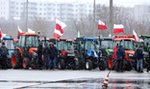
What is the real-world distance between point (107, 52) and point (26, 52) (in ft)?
16.8

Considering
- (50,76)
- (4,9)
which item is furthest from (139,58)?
(4,9)

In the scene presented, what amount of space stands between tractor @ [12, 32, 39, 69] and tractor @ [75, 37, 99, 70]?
8.70 feet

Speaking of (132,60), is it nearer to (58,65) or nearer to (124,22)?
(58,65)

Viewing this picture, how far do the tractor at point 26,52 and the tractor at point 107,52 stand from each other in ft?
13.7

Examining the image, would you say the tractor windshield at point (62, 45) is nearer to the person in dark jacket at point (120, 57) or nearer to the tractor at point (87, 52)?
the tractor at point (87, 52)

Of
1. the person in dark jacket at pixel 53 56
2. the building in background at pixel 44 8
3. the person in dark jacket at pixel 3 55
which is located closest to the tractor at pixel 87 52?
the person in dark jacket at pixel 53 56

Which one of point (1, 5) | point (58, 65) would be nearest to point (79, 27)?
point (58, 65)

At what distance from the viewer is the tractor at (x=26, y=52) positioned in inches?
1487

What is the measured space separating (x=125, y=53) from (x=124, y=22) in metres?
49.2

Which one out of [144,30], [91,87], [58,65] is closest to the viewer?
[91,87]

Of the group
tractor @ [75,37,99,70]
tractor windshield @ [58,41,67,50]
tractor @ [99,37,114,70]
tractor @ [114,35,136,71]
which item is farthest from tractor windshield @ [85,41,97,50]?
tractor windshield @ [58,41,67,50]

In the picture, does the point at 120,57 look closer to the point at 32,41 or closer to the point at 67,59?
the point at 67,59

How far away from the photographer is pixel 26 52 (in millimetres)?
37938

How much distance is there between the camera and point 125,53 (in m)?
36.5
